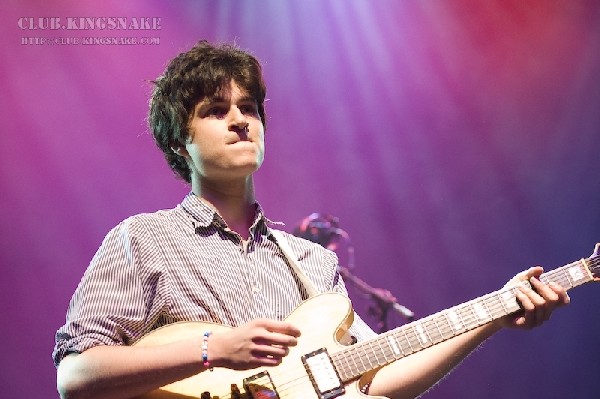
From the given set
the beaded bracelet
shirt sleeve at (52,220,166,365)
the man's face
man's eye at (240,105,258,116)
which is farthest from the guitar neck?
man's eye at (240,105,258,116)

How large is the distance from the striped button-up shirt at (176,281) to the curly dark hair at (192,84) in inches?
13.7

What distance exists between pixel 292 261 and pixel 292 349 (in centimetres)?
52

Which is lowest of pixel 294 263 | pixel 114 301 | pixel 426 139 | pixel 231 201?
pixel 114 301

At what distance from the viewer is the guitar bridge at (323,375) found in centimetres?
219

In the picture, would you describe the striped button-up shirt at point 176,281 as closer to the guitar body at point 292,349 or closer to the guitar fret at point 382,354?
the guitar body at point 292,349

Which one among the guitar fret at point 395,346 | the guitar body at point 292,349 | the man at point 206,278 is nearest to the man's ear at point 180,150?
the man at point 206,278

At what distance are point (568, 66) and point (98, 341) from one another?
4.28m

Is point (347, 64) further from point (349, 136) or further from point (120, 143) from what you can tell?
point (120, 143)

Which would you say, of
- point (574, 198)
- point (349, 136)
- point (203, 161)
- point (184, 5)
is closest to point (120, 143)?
point (184, 5)

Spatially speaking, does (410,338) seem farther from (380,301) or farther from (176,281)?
(380,301)

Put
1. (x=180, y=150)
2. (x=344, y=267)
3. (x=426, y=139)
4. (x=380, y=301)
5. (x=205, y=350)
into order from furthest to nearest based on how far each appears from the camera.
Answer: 1. (x=426, y=139)
2. (x=344, y=267)
3. (x=380, y=301)
4. (x=180, y=150)
5. (x=205, y=350)

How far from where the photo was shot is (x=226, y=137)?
8.70 feet

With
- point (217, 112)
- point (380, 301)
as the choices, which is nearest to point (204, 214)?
point (217, 112)

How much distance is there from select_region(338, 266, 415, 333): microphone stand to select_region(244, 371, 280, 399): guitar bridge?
7.65 ft
